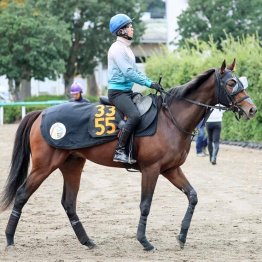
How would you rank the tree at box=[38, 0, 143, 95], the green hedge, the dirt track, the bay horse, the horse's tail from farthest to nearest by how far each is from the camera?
1. the tree at box=[38, 0, 143, 95]
2. the green hedge
3. the horse's tail
4. the bay horse
5. the dirt track

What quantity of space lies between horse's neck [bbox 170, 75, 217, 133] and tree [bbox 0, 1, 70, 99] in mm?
30221

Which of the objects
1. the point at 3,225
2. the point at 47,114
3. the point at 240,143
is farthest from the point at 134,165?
the point at 240,143

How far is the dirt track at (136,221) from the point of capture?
8.81 meters

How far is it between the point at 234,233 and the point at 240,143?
13783 mm

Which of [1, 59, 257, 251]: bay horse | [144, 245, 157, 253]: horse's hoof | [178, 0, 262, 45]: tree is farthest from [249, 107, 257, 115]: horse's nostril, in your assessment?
[178, 0, 262, 45]: tree

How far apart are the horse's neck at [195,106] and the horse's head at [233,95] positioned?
0.10m

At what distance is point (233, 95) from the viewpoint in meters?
9.15

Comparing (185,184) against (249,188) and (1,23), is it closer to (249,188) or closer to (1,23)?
(249,188)

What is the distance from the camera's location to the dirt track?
881 cm

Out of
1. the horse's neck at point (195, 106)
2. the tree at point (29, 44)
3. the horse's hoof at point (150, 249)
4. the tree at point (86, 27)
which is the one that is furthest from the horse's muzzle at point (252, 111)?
the tree at point (86, 27)

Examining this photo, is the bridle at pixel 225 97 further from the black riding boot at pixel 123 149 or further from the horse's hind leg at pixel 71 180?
the horse's hind leg at pixel 71 180

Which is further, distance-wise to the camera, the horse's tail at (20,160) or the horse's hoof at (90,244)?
the horse's tail at (20,160)

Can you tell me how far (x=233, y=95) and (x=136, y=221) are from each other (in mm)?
2538

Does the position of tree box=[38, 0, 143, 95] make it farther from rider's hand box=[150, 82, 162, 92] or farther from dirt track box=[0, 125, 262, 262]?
rider's hand box=[150, 82, 162, 92]
